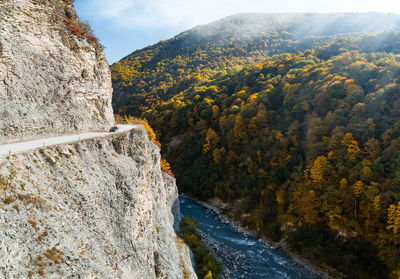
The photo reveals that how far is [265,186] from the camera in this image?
38.9 meters

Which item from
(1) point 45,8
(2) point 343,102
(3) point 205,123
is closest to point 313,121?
(2) point 343,102

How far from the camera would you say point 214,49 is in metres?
126

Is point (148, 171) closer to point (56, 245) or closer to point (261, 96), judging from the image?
point (56, 245)

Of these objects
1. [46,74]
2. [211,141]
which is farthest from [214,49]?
[46,74]

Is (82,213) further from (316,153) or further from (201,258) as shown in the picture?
(316,153)

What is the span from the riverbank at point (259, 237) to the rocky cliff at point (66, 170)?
A: 16.5 meters

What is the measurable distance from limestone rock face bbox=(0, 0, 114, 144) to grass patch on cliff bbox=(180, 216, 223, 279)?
1697cm

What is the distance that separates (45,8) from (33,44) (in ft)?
10.6

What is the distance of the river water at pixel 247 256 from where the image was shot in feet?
85.3

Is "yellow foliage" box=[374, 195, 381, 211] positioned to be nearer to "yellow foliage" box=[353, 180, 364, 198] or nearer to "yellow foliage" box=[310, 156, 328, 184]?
"yellow foliage" box=[353, 180, 364, 198]

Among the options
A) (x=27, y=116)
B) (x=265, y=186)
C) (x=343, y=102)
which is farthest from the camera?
(x=265, y=186)

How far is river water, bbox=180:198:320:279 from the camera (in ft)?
85.3

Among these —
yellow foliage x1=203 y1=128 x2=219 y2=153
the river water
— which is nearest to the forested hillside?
yellow foliage x1=203 y1=128 x2=219 y2=153

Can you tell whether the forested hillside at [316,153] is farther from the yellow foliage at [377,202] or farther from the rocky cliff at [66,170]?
the rocky cliff at [66,170]
